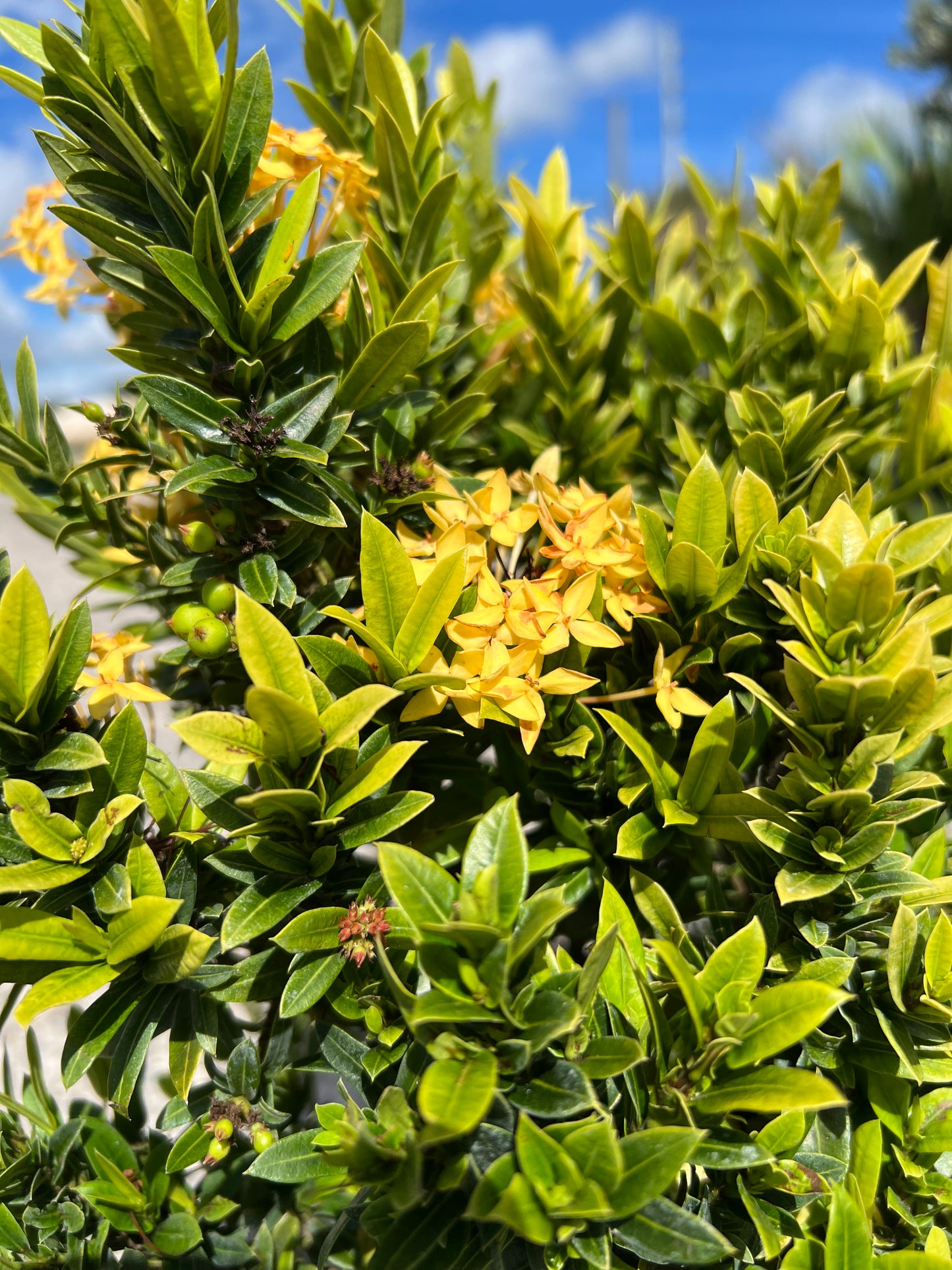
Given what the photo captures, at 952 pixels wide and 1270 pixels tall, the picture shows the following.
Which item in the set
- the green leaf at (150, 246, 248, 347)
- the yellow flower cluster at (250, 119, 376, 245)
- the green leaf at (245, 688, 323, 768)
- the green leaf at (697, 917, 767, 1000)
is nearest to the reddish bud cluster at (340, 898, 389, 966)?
the green leaf at (245, 688, 323, 768)

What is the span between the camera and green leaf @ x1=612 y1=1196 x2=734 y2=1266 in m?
0.46

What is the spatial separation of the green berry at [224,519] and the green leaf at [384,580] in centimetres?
15

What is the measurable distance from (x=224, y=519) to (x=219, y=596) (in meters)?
0.07

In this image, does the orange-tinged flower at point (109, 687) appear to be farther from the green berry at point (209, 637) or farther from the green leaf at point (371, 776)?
the green leaf at point (371, 776)

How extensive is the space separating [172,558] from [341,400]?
23cm

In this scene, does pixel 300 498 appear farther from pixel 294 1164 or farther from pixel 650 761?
pixel 294 1164

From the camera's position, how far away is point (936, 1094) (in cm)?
68

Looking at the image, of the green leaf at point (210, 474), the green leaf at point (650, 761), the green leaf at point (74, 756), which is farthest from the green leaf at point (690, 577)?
the green leaf at point (74, 756)

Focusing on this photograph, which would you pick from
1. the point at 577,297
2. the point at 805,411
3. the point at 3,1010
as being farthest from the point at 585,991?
the point at 577,297

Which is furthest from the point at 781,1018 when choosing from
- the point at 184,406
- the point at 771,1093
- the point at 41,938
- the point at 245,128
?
the point at 245,128

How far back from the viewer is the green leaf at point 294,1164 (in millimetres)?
565

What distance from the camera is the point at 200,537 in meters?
0.71

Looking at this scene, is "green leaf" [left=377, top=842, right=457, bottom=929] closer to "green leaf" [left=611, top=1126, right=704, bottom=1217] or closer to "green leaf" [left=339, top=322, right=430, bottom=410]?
"green leaf" [left=611, top=1126, right=704, bottom=1217]

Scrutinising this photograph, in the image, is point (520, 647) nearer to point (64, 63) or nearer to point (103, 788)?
point (103, 788)
